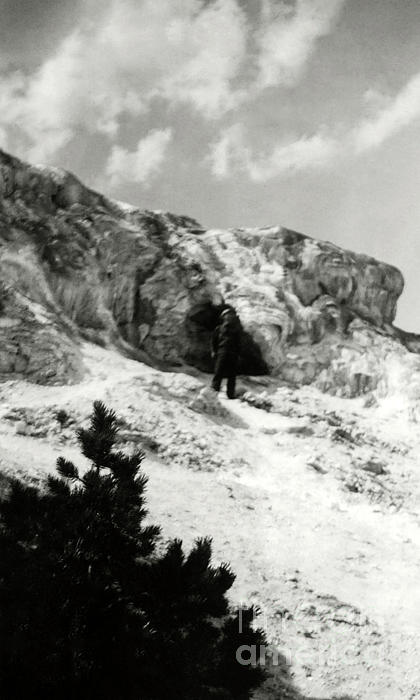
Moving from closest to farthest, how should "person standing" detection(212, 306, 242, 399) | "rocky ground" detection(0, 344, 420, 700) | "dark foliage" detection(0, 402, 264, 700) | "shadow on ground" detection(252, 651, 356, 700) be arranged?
1. "dark foliage" detection(0, 402, 264, 700)
2. "shadow on ground" detection(252, 651, 356, 700)
3. "rocky ground" detection(0, 344, 420, 700)
4. "person standing" detection(212, 306, 242, 399)

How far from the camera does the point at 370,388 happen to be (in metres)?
22.1

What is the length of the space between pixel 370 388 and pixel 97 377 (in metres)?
11.2

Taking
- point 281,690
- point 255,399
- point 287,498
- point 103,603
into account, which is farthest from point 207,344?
point 103,603

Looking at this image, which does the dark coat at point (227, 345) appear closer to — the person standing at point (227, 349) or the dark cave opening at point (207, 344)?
the person standing at point (227, 349)

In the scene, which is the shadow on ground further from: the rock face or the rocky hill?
the rock face

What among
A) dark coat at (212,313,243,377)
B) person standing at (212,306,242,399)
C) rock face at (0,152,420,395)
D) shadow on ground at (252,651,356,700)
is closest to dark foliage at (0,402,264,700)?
shadow on ground at (252,651,356,700)

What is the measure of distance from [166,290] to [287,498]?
13004 mm

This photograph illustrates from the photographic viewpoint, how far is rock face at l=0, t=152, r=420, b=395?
62.2 ft

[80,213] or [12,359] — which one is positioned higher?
[80,213]

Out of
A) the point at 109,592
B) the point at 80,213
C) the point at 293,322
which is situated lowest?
the point at 109,592

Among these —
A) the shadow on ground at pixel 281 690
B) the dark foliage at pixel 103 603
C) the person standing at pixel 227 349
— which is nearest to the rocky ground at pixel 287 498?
the shadow on ground at pixel 281 690

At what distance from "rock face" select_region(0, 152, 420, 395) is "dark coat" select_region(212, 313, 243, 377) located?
1.65 m

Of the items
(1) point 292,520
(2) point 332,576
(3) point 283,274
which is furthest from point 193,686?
(3) point 283,274

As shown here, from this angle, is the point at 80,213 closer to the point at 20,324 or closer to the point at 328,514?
the point at 20,324
